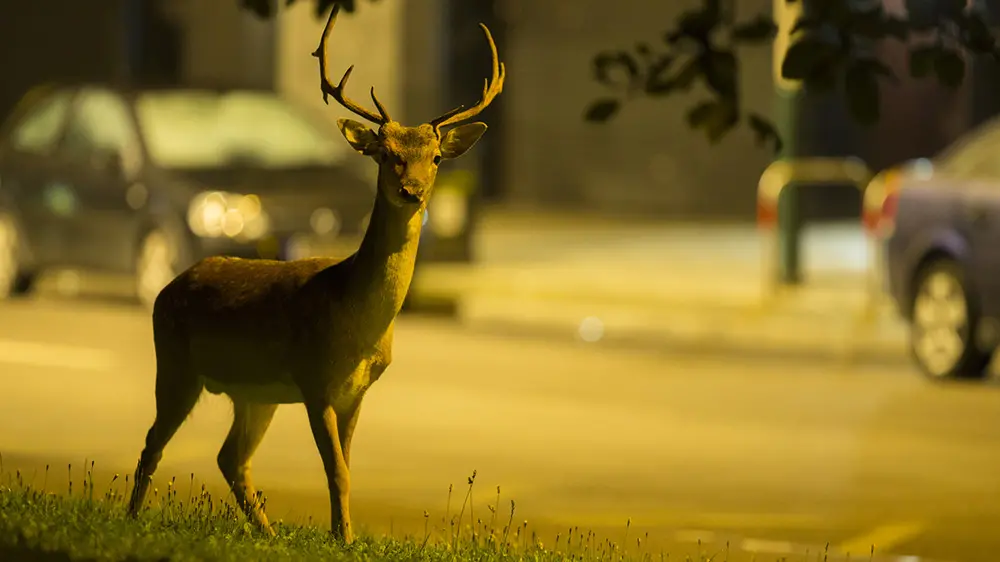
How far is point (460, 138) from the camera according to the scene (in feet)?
24.3

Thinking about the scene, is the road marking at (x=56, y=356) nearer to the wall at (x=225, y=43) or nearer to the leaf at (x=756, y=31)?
the leaf at (x=756, y=31)

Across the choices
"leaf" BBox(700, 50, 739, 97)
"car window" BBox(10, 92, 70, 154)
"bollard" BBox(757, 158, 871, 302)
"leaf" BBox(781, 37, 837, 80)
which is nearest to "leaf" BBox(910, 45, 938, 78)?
"leaf" BBox(781, 37, 837, 80)

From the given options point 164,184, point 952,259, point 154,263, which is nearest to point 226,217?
point 164,184

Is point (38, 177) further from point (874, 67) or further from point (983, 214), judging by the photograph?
point (874, 67)

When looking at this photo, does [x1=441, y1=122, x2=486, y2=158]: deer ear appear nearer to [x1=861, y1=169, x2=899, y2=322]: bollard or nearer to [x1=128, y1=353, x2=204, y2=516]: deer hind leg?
[x1=128, y1=353, x2=204, y2=516]: deer hind leg

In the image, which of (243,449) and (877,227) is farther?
(877,227)

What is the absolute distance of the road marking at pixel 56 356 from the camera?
15.3 meters

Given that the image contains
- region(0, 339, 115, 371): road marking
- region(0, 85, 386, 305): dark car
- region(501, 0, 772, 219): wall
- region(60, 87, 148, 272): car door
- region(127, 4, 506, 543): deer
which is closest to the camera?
region(127, 4, 506, 543): deer

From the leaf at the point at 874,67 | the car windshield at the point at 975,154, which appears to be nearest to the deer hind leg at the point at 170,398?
the leaf at the point at 874,67

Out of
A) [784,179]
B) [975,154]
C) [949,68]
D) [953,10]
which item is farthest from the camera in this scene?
[784,179]

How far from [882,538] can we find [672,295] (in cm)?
934

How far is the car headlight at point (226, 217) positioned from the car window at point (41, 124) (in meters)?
2.02

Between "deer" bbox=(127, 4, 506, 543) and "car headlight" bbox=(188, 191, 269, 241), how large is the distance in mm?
10152

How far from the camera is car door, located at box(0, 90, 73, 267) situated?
19.1 m
